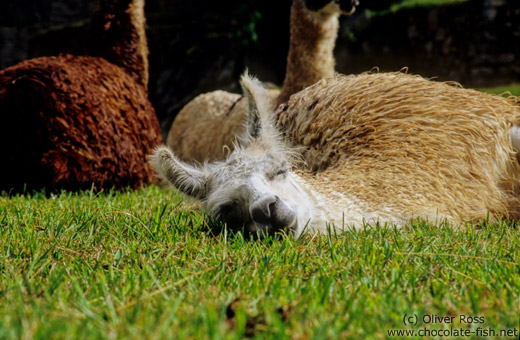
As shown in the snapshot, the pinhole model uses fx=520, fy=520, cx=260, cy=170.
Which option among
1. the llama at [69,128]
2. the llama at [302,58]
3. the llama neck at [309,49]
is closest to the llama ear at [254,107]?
the llama at [302,58]

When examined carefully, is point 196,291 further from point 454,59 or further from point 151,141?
point 454,59

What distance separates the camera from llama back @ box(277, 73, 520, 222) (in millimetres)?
3434

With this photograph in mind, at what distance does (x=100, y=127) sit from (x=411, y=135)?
2.94m

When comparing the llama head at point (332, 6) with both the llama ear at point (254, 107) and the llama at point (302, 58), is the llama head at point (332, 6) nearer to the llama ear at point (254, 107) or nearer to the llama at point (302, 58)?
the llama at point (302, 58)

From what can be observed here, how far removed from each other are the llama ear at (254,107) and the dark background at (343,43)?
10.2 meters

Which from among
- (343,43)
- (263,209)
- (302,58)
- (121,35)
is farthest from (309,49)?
(343,43)

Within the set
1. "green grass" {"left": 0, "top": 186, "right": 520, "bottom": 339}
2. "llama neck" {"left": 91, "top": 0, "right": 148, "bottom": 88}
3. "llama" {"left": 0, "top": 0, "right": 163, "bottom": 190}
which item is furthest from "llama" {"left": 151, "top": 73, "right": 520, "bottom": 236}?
"llama neck" {"left": 91, "top": 0, "right": 148, "bottom": 88}

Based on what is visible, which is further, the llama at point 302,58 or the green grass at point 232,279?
the llama at point 302,58

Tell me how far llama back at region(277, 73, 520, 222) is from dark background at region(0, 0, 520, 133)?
8.73 m

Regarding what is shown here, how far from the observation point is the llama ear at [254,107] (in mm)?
3361

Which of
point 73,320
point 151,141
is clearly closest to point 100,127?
point 151,141

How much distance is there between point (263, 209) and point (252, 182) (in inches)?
8.2

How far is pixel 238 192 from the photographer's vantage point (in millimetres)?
2855

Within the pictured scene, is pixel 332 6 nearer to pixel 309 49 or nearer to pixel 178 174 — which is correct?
pixel 309 49
